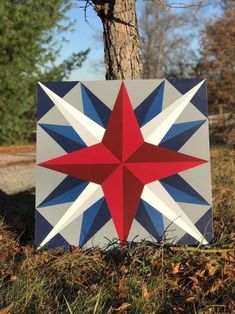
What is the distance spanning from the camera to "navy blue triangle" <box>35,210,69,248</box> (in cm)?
416

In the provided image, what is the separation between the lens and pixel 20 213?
231 inches

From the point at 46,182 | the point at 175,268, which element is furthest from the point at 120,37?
the point at 175,268

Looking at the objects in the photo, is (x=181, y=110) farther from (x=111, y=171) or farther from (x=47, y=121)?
(x=47, y=121)

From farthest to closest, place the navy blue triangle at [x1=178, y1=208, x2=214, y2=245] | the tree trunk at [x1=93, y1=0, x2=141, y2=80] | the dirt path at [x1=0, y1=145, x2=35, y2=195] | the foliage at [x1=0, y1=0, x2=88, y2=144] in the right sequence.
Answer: the foliage at [x1=0, y1=0, x2=88, y2=144]
the dirt path at [x1=0, y1=145, x2=35, y2=195]
the tree trunk at [x1=93, y1=0, x2=141, y2=80]
the navy blue triangle at [x1=178, y1=208, x2=214, y2=245]

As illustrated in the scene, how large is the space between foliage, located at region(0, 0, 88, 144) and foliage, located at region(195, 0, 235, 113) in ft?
16.8

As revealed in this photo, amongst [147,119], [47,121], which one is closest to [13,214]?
[47,121]

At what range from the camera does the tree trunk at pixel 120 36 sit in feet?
16.3

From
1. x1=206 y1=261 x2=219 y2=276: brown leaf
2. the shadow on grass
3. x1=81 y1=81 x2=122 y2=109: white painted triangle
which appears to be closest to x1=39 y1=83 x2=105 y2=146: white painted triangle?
x1=81 y1=81 x2=122 y2=109: white painted triangle

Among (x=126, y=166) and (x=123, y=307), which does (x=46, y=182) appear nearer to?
(x=126, y=166)

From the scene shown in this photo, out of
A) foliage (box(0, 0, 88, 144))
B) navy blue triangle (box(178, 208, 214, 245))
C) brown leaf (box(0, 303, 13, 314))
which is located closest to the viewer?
brown leaf (box(0, 303, 13, 314))

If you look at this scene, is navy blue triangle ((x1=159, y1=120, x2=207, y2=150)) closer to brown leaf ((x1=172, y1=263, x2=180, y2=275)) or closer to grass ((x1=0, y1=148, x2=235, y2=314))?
grass ((x1=0, y1=148, x2=235, y2=314))

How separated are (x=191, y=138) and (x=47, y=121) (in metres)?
1.18

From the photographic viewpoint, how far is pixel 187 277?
3695 mm

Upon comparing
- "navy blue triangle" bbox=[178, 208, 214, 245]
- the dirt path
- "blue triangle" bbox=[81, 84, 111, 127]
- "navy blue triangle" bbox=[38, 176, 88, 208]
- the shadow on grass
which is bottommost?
the shadow on grass
